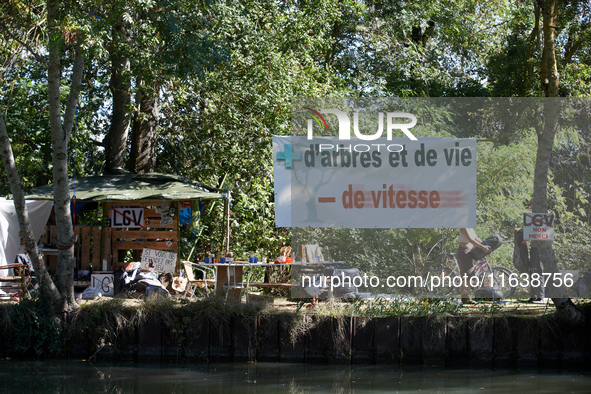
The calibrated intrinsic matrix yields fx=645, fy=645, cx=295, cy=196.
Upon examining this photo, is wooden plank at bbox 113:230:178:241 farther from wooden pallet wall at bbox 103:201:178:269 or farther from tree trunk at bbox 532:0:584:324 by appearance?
tree trunk at bbox 532:0:584:324

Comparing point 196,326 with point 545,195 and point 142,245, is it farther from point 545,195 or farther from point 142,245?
point 545,195

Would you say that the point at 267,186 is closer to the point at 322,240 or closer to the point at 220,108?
the point at 220,108

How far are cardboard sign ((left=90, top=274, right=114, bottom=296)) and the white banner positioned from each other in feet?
14.0

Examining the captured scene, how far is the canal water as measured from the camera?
766 cm

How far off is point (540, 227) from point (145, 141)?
28.3 feet

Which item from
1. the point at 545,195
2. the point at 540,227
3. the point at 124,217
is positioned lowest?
the point at 540,227

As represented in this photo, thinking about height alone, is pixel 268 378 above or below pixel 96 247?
below

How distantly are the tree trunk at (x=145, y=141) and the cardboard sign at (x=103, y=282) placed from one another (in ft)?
A: 10.2

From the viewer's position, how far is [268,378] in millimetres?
8172

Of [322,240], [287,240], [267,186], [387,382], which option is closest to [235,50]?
[267,186]

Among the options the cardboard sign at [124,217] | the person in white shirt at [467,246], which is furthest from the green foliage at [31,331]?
the person in white shirt at [467,246]

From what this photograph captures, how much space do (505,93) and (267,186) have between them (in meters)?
6.09

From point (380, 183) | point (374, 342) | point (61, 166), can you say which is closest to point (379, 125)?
point (380, 183)

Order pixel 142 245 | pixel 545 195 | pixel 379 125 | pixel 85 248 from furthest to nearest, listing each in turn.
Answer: pixel 85 248 → pixel 142 245 → pixel 379 125 → pixel 545 195
